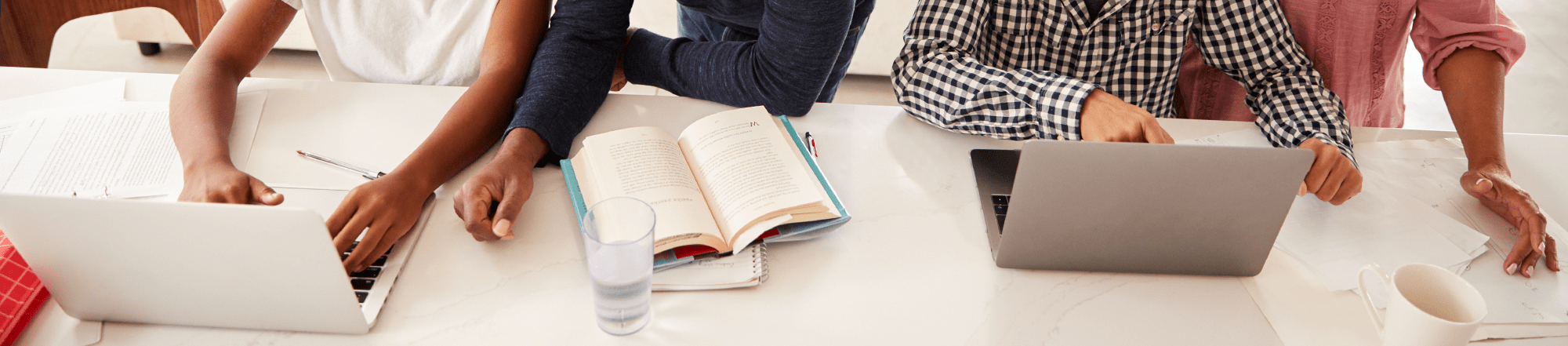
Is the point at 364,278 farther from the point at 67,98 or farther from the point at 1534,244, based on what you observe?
the point at 1534,244

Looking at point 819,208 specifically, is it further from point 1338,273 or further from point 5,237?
point 5,237

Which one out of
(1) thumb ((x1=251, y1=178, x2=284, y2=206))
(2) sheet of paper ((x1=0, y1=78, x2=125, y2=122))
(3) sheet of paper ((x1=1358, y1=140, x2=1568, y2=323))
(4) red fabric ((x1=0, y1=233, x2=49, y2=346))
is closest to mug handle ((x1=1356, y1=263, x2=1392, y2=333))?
(3) sheet of paper ((x1=1358, y1=140, x2=1568, y2=323))

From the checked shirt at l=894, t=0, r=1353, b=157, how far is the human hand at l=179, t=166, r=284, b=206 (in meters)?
0.71

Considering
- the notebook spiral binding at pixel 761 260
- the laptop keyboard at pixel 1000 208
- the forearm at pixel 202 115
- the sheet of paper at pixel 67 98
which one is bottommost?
the sheet of paper at pixel 67 98

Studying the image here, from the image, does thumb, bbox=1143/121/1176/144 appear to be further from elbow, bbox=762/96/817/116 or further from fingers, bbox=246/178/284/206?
fingers, bbox=246/178/284/206

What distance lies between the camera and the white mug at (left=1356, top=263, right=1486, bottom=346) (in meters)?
0.55

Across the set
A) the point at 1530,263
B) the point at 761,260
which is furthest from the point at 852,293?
the point at 1530,263

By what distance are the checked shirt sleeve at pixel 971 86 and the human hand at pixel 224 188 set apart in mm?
703

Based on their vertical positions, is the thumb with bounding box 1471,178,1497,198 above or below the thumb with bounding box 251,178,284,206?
above

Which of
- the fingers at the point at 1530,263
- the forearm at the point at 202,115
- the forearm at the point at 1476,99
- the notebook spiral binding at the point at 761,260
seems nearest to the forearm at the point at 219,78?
the forearm at the point at 202,115

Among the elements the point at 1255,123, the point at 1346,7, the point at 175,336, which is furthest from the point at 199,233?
the point at 1346,7

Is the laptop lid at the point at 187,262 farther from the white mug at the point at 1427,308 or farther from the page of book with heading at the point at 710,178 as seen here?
the white mug at the point at 1427,308

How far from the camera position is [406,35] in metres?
1.11

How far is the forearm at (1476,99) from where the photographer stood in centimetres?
90
